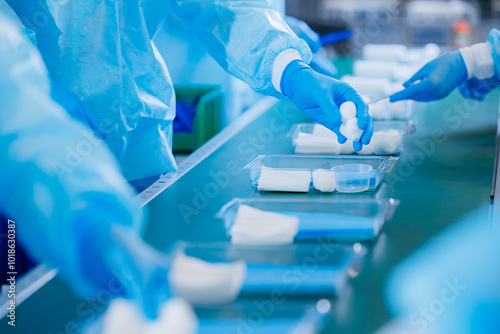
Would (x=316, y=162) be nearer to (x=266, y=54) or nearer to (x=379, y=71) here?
(x=266, y=54)

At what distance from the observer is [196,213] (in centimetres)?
144

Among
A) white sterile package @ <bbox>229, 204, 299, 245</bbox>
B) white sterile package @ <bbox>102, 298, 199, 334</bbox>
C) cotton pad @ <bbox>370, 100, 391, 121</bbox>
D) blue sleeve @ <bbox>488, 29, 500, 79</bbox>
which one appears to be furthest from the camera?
cotton pad @ <bbox>370, 100, 391, 121</bbox>

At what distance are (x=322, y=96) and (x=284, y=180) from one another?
271 mm

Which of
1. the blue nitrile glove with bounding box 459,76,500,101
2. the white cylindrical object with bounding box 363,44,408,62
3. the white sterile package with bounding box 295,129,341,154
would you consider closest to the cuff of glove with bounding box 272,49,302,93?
the white sterile package with bounding box 295,129,341,154

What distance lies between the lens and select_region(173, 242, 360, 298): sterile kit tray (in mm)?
979

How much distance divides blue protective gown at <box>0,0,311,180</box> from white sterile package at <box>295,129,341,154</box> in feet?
0.61

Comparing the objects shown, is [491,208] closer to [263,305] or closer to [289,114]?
[263,305]

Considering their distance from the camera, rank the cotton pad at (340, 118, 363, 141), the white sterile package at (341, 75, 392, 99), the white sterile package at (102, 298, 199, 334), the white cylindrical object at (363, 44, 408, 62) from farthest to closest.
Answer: the white cylindrical object at (363, 44, 408, 62) → the white sterile package at (341, 75, 392, 99) → the cotton pad at (340, 118, 363, 141) → the white sterile package at (102, 298, 199, 334)

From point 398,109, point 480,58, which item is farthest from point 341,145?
point 480,58

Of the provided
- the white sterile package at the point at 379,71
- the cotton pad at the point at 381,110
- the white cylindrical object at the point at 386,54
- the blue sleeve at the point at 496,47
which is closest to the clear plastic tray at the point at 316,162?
the cotton pad at the point at 381,110

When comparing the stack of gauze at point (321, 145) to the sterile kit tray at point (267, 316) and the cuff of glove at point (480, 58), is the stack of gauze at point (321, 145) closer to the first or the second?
the cuff of glove at point (480, 58)

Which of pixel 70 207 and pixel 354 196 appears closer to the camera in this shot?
pixel 70 207

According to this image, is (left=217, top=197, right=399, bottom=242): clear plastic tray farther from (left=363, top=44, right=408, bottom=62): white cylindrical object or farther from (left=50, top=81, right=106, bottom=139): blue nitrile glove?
(left=363, top=44, right=408, bottom=62): white cylindrical object

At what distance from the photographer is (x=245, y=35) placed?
1836mm
